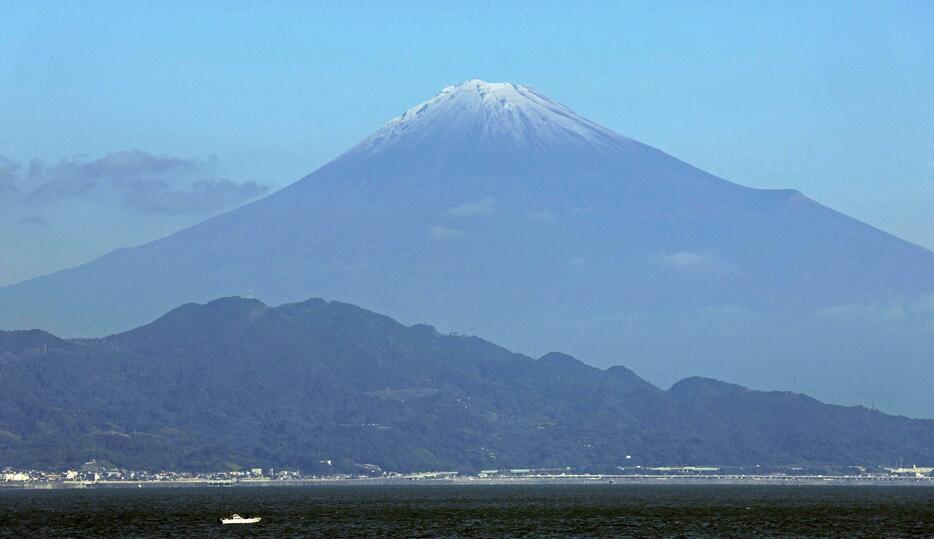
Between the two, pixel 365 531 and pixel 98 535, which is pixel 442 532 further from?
pixel 98 535

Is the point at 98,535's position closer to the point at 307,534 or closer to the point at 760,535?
the point at 307,534

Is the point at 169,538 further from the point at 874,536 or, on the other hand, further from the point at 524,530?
the point at 874,536

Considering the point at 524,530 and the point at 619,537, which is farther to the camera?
the point at 524,530

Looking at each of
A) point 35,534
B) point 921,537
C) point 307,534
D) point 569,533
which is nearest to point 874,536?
point 921,537

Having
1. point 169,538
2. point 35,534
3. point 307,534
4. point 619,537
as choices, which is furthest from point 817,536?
point 35,534

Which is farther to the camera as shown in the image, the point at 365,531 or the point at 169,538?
the point at 365,531

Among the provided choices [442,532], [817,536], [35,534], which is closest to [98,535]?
[35,534]
